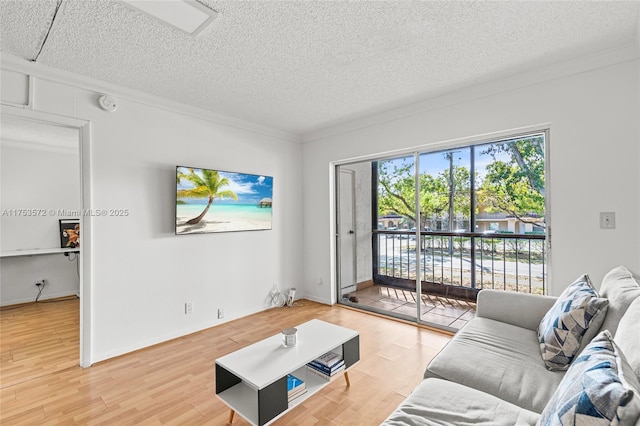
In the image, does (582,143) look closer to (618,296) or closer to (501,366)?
(618,296)

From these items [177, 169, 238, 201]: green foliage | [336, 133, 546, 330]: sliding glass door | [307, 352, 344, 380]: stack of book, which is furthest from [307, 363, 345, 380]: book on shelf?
[177, 169, 238, 201]: green foliage

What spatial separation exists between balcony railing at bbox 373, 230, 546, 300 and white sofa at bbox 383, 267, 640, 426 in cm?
142

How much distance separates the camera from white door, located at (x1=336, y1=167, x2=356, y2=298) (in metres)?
4.36

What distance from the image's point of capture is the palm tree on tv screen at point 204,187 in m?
3.15

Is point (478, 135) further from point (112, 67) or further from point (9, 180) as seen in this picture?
point (9, 180)

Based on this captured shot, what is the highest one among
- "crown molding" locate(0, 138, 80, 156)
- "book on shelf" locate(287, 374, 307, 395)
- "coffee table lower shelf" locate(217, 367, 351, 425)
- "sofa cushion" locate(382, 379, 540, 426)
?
"crown molding" locate(0, 138, 80, 156)

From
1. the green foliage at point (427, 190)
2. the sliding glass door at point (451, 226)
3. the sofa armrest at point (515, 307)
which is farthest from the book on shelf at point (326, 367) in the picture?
the green foliage at point (427, 190)

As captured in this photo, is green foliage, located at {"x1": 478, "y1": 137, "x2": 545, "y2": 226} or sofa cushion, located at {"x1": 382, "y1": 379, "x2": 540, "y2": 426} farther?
green foliage, located at {"x1": 478, "y1": 137, "x2": 545, "y2": 226}

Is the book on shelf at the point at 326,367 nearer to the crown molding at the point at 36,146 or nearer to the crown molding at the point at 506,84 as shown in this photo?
the crown molding at the point at 506,84

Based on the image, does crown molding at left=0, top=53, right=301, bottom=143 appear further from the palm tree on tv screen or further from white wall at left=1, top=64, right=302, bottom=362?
the palm tree on tv screen

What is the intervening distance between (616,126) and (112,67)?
3.92m

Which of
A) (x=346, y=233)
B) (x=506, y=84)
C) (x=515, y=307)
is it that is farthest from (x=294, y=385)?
(x=506, y=84)

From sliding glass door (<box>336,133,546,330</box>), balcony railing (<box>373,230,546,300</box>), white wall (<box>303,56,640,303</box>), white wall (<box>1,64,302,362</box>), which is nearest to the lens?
white wall (<box>303,56,640,303</box>)

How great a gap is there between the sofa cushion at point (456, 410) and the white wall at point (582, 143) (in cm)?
180
